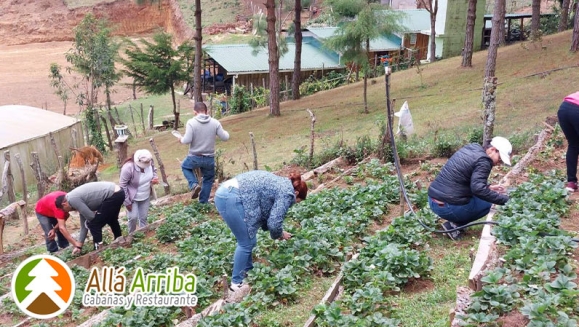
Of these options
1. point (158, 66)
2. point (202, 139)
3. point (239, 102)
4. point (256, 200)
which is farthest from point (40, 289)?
point (158, 66)

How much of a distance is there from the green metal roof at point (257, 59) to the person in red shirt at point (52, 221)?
25715 mm

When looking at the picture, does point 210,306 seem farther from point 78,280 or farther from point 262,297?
point 78,280

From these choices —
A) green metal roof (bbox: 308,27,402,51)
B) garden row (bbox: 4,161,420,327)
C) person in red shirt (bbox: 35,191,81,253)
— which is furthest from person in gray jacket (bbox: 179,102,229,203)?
green metal roof (bbox: 308,27,402,51)

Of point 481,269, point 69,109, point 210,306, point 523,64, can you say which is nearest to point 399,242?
point 481,269

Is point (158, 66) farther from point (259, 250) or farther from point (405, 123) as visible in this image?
point (259, 250)

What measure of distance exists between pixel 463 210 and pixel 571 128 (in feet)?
6.76

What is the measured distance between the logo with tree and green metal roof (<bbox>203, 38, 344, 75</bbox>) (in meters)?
28.3

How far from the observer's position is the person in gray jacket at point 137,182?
9125mm

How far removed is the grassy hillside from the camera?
16.2 m

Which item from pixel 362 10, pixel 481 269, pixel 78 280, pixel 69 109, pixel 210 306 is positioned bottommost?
pixel 69 109

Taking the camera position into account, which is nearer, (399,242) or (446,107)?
(399,242)

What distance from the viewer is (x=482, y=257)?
5.97m

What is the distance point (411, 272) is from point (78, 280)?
4.45 m

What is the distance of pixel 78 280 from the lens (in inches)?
316
